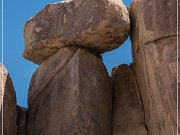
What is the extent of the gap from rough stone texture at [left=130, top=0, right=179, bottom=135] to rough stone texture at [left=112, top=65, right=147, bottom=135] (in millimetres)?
165

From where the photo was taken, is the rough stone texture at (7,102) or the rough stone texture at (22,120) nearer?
the rough stone texture at (7,102)

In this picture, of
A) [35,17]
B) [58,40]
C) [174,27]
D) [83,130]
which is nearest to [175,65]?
[174,27]

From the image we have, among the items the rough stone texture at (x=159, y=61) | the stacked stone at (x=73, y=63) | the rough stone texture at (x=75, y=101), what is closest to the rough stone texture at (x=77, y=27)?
the stacked stone at (x=73, y=63)

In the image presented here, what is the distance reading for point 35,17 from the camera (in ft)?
18.2

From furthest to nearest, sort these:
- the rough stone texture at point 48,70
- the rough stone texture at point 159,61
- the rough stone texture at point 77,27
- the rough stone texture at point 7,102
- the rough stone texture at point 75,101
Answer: the rough stone texture at point 48,70
the rough stone texture at point 77,27
the rough stone texture at point 7,102
the rough stone texture at point 75,101
the rough stone texture at point 159,61

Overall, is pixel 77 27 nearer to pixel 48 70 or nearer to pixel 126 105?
pixel 48 70

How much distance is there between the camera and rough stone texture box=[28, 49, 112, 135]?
4.76m

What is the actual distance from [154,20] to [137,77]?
970mm

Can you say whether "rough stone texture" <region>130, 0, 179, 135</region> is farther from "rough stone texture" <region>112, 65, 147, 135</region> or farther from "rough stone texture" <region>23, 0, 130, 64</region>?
"rough stone texture" <region>23, 0, 130, 64</region>

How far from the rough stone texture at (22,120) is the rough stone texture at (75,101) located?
0.07 metres

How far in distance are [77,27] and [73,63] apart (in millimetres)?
382

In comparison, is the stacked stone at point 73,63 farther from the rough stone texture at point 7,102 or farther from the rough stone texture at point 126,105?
the rough stone texture at point 7,102

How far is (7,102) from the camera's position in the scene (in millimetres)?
5035

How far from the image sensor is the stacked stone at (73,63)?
485 cm
